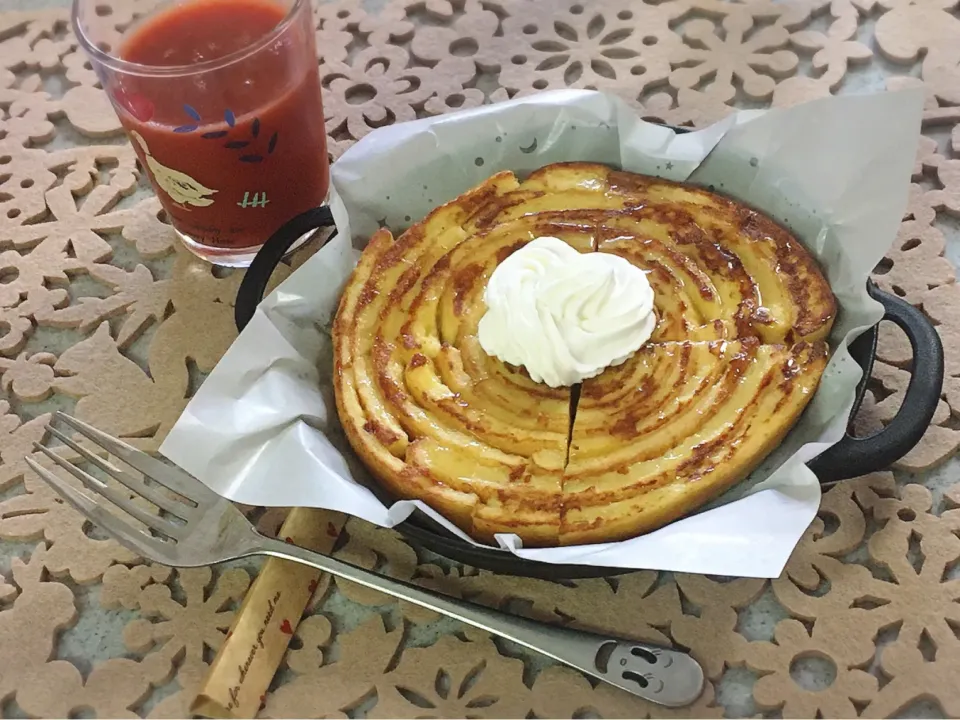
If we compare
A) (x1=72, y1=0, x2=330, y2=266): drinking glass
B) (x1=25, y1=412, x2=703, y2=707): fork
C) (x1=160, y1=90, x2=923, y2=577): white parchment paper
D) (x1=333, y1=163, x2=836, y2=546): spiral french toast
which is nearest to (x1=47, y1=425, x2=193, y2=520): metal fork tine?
(x1=25, y1=412, x2=703, y2=707): fork

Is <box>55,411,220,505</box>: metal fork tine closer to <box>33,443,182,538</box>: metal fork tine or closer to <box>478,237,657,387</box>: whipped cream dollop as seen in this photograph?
<box>33,443,182,538</box>: metal fork tine

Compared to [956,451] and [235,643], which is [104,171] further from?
[956,451]

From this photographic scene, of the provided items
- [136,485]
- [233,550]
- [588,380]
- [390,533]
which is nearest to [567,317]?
A: [588,380]

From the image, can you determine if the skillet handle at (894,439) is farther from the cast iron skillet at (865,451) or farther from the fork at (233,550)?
the fork at (233,550)

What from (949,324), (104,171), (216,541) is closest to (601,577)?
(216,541)

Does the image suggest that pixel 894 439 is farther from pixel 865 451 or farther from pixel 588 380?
pixel 588 380

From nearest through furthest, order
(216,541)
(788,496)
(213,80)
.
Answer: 1. (788,496)
2. (216,541)
3. (213,80)
